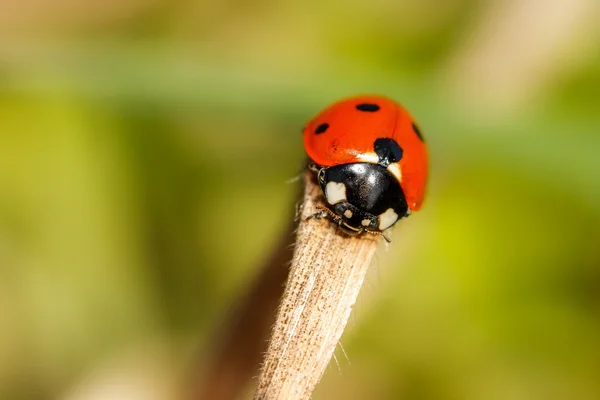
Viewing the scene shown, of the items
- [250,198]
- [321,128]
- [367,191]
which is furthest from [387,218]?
[250,198]

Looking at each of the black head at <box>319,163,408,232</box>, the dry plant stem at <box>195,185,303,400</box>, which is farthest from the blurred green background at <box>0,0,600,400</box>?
the black head at <box>319,163,408,232</box>

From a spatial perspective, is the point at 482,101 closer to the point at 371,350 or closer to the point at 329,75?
the point at 329,75

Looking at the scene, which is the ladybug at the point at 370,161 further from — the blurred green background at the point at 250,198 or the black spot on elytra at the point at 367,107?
the blurred green background at the point at 250,198

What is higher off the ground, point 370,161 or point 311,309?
point 370,161

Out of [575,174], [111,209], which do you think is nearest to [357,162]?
[575,174]

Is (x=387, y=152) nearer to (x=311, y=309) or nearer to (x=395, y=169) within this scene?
(x=395, y=169)

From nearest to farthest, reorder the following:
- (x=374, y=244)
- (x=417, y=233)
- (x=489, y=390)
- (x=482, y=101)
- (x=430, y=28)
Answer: (x=374, y=244) < (x=489, y=390) < (x=417, y=233) < (x=482, y=101) < (x=430, y=28)

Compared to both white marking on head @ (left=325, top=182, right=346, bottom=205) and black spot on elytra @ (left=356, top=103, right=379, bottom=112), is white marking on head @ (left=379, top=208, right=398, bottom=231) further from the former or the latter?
black spot on elytra @ (left=356, top=103, right=379, bottom=112)
